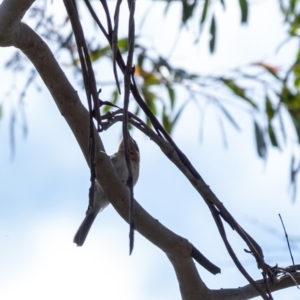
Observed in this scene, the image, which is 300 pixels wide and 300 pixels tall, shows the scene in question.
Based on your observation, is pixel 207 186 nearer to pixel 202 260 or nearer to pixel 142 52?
pixel 202 260

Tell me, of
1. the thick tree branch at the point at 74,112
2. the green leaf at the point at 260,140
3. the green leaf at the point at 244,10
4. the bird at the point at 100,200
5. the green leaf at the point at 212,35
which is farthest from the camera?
the green leaf at the point at 260,140

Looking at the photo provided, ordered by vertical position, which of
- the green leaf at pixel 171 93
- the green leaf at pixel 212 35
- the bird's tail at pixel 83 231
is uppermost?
the green leaf at pixel 212 35

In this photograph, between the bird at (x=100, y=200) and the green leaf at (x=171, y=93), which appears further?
the green leaf at (x=171, y=93)

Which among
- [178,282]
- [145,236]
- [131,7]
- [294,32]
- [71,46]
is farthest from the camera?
[294,32]

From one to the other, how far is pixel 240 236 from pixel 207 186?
135 millimetres

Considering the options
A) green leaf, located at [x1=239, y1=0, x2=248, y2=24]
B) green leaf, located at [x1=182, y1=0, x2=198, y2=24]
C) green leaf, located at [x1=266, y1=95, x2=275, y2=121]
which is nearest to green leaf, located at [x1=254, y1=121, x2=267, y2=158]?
green leaf, located at [x1=266, y1=95, x2=275, y2=121]

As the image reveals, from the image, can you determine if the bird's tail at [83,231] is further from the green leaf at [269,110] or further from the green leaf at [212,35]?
the green leaf at [269,110]

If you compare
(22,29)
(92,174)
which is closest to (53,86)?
(22,29)

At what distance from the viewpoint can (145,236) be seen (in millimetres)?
1789

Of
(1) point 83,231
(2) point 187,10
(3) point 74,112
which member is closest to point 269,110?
(2) point 187,10

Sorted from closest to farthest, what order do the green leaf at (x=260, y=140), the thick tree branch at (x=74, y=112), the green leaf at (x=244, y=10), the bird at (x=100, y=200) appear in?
the thick tree branch at (x=74, y=112) < the bird at (x=100, y=200) < the green leaf at (x=244, y=10) < the green leaf at (x=260, y=140)

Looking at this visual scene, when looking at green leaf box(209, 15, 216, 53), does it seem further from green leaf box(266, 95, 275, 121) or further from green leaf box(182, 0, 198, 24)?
green leaf box(266, 95, 275, 121)

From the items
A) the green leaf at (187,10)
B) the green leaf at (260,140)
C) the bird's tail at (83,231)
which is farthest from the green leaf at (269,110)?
the bird's tail at (83,231)

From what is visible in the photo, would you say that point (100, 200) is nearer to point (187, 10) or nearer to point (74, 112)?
point (187, 10)
